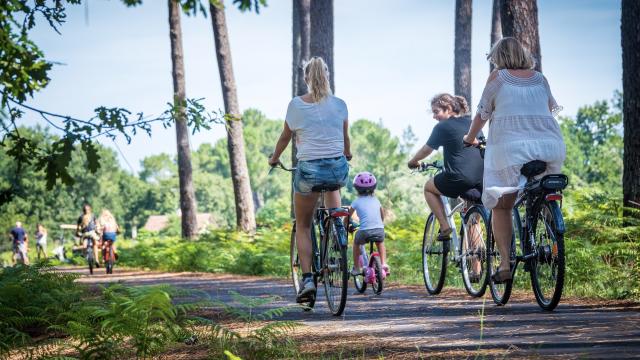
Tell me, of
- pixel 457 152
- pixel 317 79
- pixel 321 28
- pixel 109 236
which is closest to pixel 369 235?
pixel 457 152

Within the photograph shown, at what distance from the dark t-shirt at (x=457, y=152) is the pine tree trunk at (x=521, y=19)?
10.1 feet

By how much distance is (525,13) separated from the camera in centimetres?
1150

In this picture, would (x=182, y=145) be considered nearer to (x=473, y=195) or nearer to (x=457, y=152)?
(x=457, y=152)

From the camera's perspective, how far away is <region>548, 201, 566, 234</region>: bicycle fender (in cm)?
626

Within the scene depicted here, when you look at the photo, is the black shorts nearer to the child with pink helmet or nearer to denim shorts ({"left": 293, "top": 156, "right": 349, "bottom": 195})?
the child with pink helmet

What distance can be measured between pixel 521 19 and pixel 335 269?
546 cm

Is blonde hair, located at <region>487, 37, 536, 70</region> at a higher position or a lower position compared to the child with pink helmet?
higher

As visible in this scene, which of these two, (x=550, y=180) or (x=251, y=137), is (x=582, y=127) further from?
(x=550, y=180)

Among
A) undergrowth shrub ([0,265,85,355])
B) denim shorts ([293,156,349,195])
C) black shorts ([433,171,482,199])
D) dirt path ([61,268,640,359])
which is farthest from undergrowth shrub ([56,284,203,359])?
black shorts ([433,171,482,199])

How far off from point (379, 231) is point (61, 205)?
82730 millimetres

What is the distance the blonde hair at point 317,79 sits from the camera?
24.6 ft

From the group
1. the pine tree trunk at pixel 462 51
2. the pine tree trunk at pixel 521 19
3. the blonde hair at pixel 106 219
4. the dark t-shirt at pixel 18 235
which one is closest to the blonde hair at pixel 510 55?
the pine tree trunk at pixel 521 19

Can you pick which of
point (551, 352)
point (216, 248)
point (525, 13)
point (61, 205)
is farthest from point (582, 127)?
point (551, 352)

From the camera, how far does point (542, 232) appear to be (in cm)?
665
